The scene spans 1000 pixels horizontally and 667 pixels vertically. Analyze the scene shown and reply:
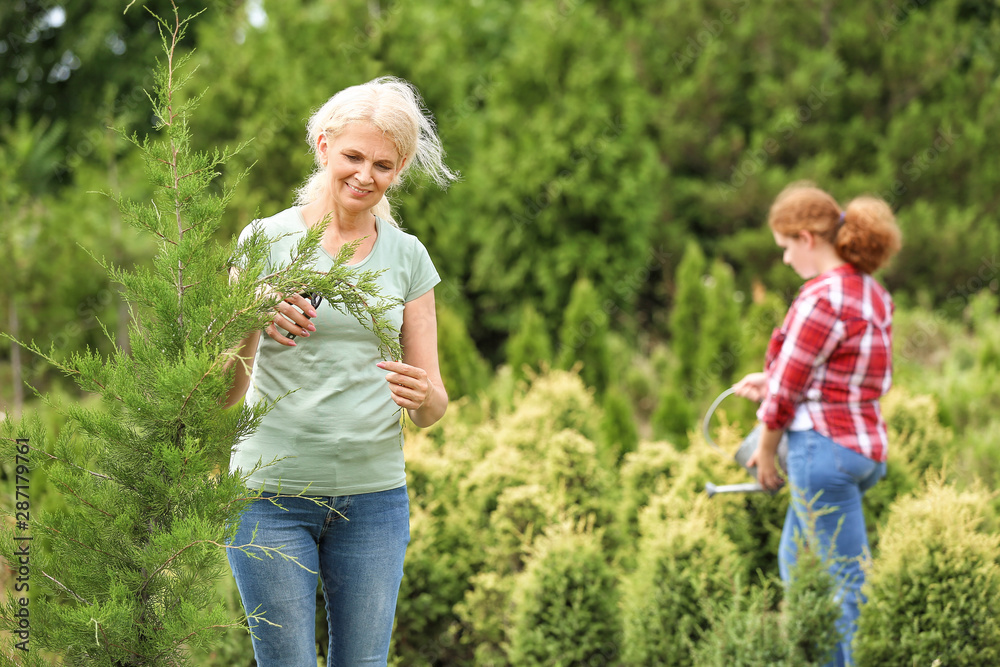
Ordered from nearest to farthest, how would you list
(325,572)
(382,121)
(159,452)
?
(159,452), (382,121), (325,572)

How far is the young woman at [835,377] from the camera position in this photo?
2.90 m

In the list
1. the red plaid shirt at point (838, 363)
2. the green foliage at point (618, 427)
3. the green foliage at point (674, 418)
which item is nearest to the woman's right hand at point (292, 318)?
the red plaid shirt at point (838, 363)

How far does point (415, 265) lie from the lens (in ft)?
6.59

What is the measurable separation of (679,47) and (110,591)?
39.5 ft

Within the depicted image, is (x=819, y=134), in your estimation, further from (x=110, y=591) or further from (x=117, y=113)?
(x=110, y=591)

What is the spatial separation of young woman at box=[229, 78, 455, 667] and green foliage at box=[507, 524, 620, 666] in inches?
50.0

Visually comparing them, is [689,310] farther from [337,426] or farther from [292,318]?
[292,318]

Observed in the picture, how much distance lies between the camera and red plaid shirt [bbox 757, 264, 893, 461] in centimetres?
289

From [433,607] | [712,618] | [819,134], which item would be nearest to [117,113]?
[819,134]

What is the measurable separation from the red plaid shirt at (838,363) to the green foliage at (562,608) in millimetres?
885

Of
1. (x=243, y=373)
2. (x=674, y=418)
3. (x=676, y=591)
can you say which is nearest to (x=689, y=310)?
(x=674, y=418)

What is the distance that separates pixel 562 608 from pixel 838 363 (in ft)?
4.50

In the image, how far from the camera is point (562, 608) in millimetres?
3129

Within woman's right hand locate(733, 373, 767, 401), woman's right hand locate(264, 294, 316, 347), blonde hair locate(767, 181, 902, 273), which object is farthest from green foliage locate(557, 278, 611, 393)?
woman's right hand locate(264, 294, 316, 347)
